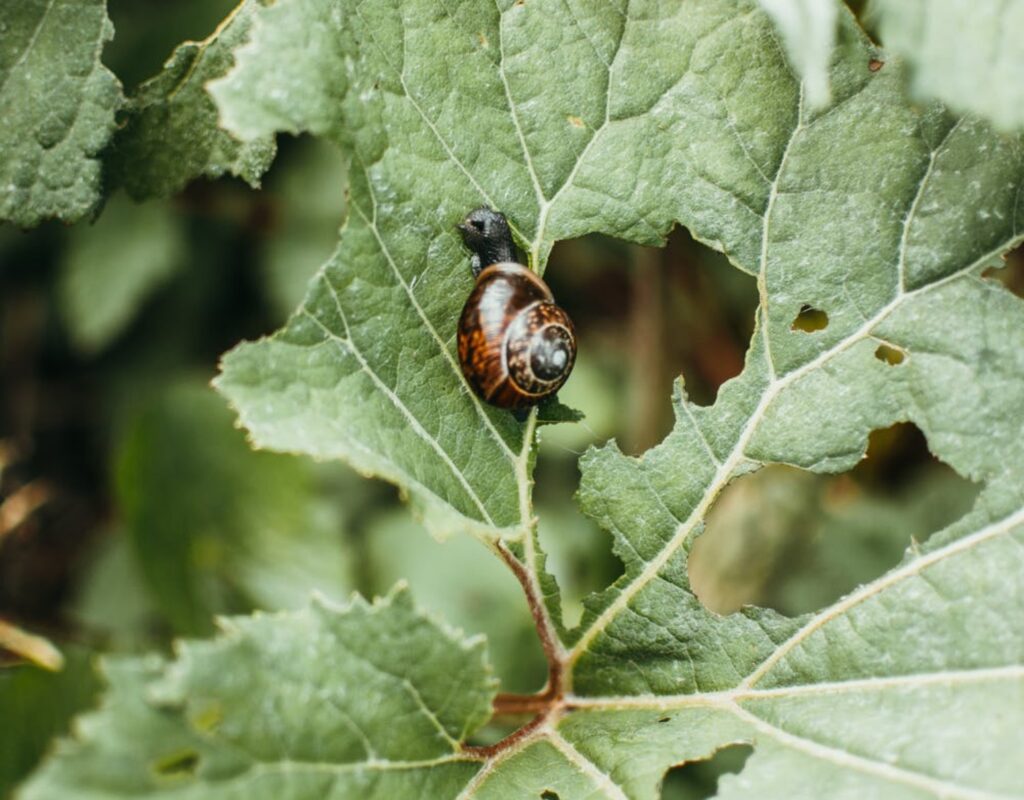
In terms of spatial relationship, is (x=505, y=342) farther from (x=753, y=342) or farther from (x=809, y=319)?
(x=809, y=319)

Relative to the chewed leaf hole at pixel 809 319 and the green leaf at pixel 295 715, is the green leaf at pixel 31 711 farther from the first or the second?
the chewed leaf hole at pixel 809 319

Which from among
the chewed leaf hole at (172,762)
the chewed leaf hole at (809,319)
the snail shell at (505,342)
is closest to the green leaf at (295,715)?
the chewed leaf hole at (172,762)

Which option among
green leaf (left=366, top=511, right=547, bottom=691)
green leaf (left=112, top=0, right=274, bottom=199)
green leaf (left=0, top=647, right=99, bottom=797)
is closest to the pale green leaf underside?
green leaf (left=112, top=0, right=274, bottom=199)

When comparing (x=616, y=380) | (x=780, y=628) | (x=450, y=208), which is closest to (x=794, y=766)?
(x=780, y=628)

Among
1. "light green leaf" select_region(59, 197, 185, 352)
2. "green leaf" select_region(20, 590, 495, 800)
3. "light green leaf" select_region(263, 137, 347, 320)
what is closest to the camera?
"green leaf" select_region(20, 590, 495, 800)

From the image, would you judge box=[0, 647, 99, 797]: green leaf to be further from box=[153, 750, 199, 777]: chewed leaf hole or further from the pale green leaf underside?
the pale green leaf underside

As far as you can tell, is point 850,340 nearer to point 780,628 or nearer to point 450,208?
point 780,628
